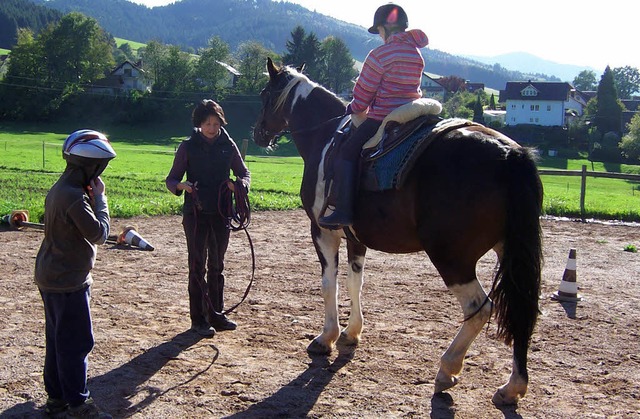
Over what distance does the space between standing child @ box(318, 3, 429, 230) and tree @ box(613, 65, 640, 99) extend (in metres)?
168

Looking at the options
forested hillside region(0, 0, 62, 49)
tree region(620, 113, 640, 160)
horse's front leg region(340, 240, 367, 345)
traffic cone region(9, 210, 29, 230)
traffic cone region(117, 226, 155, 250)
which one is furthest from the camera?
forested hillside region(0, 0, 62, 49)

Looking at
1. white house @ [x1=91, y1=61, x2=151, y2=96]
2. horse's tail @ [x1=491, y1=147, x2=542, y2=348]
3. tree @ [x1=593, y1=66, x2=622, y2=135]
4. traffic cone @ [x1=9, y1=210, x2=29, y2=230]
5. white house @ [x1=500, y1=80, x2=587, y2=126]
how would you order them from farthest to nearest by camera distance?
1. white house @ [x1=500, y1=80, x2=587, y2=126]
2. white house @ [x1=91, y1=61, x2=151, y2=96]
3. tree @ [x1=593, y1=66, x2=622, y2=135]
4. traffic cone @ [x1=9, y1=210, x2=29, y2=230]
5. horse's tail @ [x1=491, y1=147, x2=542, y2=348]

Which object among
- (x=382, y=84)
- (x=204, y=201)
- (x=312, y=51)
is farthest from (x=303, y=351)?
(x=312, y=51)

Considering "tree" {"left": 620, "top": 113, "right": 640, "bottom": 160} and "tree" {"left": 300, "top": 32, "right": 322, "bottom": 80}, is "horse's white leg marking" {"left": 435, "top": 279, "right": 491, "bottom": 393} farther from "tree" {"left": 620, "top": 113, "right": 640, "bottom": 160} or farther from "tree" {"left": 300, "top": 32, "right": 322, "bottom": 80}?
"tree" {"left": 300, "top": 32, "right": 322, "bottom": 80}

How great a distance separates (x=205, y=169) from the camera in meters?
6.21

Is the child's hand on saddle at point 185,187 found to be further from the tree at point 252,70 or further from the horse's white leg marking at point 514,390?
the tree at point 252,70

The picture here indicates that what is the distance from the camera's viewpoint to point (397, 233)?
5.03m

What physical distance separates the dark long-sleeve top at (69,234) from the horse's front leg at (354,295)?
2630 millimetres

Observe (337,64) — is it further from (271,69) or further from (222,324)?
(222,324)

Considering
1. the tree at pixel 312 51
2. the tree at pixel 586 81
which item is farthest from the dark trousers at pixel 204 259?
the tree at pixel 586 81


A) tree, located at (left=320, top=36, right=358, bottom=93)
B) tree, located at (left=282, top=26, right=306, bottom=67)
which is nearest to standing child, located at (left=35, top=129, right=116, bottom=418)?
tree, located at (left=282, top=26, right=306, bottom=67)

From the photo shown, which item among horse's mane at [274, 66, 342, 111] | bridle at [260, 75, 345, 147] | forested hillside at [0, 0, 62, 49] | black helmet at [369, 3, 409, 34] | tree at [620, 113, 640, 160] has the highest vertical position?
forested hillside at [0, 0, 62, 49]

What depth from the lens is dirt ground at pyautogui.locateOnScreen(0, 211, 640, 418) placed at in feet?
14.9

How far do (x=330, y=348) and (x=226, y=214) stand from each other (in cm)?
170
